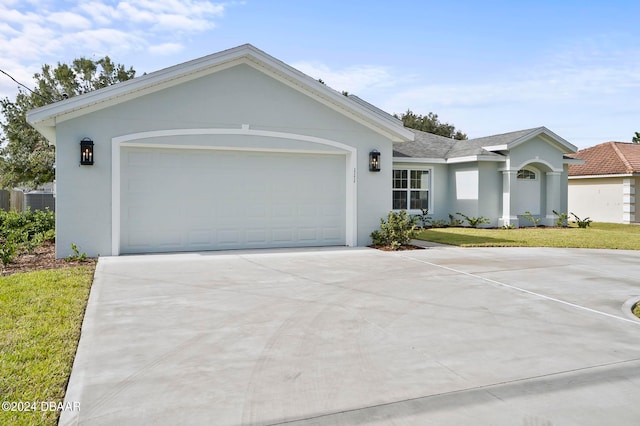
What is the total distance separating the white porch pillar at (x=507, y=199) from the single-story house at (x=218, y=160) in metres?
8.40

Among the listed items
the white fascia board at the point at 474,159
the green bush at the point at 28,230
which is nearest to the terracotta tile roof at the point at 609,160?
the white fascia board at the point at 474,159

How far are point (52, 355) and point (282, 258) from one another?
620cm

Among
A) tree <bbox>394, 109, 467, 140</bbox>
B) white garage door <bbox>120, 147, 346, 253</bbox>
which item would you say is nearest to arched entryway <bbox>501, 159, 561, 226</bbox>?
white garage door <bbox>120, 147, 346, 253</bbox>

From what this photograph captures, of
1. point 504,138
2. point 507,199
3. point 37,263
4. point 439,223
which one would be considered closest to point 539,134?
point 504,138

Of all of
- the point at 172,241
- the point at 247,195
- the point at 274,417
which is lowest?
the point at 274,417

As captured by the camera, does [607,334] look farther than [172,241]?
No

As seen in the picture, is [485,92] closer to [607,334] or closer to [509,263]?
[509,263]

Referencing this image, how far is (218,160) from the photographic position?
1117 cm

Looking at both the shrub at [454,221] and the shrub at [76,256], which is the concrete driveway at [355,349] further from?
the shrub at [454,221]

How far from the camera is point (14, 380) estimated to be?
3584 mm

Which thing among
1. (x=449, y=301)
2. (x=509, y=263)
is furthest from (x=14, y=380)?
(x=509, y=263)

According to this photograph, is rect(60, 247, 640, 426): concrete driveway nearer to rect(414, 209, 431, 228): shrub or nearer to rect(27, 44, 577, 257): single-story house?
rect(27, 44, 577, 257): single-story house

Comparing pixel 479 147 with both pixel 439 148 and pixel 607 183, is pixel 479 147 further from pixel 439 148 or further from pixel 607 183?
pixel 607 183

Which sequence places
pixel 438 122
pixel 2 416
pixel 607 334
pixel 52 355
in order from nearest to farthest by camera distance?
pixel 2 416 < pixel 52 355 < pixel 607 334 < pixel 438 122
